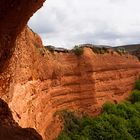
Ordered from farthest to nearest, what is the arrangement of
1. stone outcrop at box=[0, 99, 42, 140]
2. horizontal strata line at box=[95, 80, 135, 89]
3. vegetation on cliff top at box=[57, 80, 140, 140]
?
horizontal strata line at box=[95, 80, 135, 89]
vegetation on cliff top at box=[57, 80, 140, 140]
stone outcrop at box=[0, 99, 42, 140]

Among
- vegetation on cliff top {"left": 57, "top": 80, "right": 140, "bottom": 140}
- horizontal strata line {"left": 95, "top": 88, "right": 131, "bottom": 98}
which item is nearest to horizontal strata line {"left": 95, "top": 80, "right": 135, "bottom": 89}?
horizontal strata line {"left": 95, "top": 88, "right": 131, "bottom": 98}

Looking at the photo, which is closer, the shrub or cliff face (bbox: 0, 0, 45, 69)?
cliff face (bbox: 0, 0, 45, 69)

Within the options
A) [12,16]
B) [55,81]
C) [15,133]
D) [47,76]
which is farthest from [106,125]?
[15,133]

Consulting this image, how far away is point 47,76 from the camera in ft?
63.2

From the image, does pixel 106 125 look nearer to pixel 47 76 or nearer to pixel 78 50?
pixel 78 50

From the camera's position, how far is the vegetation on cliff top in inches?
838

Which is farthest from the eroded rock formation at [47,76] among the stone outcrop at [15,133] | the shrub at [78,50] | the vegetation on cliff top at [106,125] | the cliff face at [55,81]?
the stone outcrop at [15,133]

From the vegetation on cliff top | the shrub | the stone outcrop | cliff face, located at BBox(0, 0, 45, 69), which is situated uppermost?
cliff face, located at BBox(0, 0, 45, 69)

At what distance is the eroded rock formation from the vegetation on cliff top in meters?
0.59

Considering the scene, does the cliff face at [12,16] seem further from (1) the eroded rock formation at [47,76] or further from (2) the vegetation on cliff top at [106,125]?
(2) the vegetation on cliff top at [106,125]

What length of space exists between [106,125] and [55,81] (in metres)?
3.82

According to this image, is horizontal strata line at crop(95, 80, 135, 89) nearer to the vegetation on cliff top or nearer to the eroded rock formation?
the eroded rock formation

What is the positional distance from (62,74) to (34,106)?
5.69m

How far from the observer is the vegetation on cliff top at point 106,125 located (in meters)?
21.3
